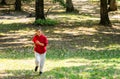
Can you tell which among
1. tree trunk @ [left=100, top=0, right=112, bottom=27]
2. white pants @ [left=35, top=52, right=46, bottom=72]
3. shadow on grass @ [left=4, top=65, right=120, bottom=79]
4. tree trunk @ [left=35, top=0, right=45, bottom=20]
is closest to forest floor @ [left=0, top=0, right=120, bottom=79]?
shadow on grass @ [left=4, top=65, right=120, bottom=79]

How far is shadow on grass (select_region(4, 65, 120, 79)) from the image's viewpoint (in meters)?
13.7

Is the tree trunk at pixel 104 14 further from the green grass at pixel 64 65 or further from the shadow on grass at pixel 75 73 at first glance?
the shadow on grass at pixel 75 73

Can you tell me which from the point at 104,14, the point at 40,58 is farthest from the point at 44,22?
the point at 40,58

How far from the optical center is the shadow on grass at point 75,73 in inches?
538

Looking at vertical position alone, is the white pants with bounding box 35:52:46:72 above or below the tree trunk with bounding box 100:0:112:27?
above

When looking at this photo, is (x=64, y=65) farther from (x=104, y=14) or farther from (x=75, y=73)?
(x=104, y=14)

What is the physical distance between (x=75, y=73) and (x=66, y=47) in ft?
34.8

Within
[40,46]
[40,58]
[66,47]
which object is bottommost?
[66,47]

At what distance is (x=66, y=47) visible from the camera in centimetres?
2514

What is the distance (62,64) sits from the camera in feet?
57.8

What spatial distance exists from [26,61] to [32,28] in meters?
14.6

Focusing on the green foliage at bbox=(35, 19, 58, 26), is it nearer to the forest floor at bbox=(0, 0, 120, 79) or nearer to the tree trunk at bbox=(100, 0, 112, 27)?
the forest floor at bbox=(0, 0, 120, 79)

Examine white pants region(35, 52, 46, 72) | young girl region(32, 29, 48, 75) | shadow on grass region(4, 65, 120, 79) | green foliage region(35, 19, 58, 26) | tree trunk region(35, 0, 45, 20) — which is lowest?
green foliage region(35, 19, 58, 26)

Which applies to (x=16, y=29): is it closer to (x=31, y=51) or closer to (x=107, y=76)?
(x=31, y=51)
